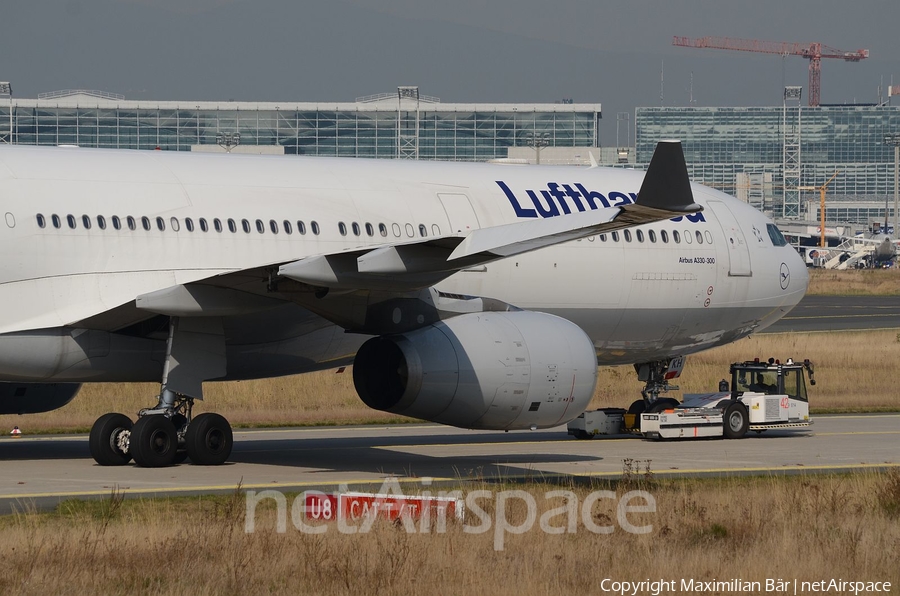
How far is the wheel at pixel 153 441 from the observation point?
17.7m

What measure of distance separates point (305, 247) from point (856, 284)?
79580 mm

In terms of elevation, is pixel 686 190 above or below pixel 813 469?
above

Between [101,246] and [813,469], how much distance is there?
10.3 metres

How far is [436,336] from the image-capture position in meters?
16.8

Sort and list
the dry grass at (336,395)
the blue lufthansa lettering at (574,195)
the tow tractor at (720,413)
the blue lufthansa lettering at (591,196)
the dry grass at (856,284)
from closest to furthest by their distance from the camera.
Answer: the blue lufthansa lettering at (574,195) → the blue lufthansa lettering at (591,196) → the tow tractor at (720,413) → the dry grass at (336,395) → the dry grass at (856,284)

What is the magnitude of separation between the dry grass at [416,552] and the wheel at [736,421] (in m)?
10.4

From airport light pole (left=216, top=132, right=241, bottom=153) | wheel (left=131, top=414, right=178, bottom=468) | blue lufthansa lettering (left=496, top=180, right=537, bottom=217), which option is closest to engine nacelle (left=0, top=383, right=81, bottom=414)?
wheel (left=131, top=414, right=178, bottom=468)

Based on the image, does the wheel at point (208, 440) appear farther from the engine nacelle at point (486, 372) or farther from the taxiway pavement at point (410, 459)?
the engine nacelle at point (486, 372)

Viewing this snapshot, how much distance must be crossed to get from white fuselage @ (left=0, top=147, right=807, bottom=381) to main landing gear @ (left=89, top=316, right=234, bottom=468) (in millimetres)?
669

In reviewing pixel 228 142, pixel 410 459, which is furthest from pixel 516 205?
pixel 228 142

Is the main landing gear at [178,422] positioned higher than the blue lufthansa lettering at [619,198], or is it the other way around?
the blue lufthansa lettering at [619,198]

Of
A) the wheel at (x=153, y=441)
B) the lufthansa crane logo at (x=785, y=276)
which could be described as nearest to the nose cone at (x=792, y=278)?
the lufthansa crane logo at (x=785, y=276)

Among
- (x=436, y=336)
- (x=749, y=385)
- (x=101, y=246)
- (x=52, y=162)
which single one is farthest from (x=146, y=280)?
(x=749, y=385)

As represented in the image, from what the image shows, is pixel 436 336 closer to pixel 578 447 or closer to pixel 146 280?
pixel 146 280
